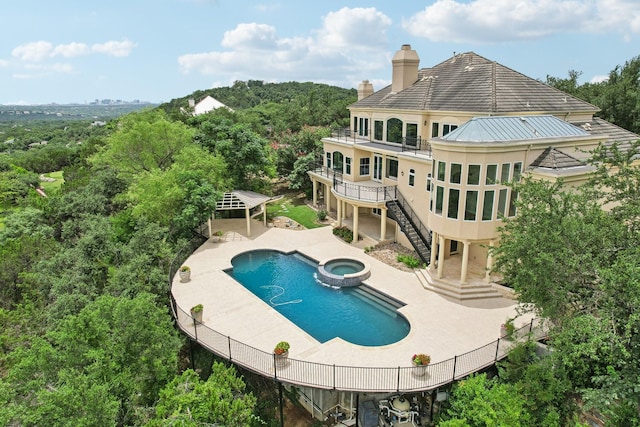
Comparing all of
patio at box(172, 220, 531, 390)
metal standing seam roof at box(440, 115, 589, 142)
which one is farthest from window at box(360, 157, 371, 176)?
metal standing seam roof at box(440, 115, 589, 142)

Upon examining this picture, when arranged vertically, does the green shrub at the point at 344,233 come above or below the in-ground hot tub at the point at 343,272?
above

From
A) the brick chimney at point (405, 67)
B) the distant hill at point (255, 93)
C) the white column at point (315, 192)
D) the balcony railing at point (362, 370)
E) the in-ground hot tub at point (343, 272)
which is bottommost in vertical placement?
the in-ground hot tub at point (343, 272)

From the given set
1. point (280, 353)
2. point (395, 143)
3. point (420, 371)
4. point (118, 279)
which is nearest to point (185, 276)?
point (118, 279)

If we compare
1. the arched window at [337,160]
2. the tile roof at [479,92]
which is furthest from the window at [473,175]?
the arched window at [337,160]

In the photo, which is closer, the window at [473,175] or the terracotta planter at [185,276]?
the window at [473,175]

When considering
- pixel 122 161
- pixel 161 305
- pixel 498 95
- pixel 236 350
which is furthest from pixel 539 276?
pixel 122 161

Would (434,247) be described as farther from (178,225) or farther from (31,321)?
(31,321)

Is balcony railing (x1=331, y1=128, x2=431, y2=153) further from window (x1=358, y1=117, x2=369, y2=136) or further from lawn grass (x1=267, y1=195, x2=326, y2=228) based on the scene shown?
A: lawn grass (x1=267, y1=195, x2=326, y2=228)

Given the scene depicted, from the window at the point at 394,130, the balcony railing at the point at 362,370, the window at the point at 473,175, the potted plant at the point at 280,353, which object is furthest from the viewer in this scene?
the window at the point at 394,130

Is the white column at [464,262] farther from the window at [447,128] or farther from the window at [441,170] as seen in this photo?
the window at [447,128]
